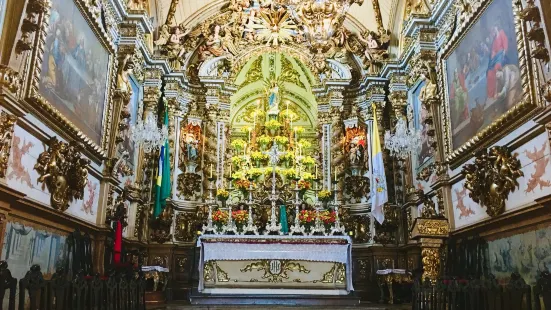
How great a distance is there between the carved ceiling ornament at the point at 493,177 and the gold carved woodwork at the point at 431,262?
3.45 feet

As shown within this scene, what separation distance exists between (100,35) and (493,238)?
7.35 m

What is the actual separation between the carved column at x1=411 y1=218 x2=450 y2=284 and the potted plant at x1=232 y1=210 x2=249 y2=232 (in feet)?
16.1

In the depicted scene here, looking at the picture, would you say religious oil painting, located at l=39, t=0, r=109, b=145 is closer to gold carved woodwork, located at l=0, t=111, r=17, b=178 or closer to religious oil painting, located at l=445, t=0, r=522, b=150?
gold carved woodwork, located at l=0, t=111, r=17, b=178

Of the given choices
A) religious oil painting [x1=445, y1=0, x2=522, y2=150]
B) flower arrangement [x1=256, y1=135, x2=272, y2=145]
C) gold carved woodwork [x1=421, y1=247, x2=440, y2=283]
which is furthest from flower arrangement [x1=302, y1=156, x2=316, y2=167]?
gold carved woodwork [x1=421, y1=247, x2=440, y2=283]

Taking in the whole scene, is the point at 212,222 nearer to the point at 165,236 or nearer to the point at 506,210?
the point at 165,236

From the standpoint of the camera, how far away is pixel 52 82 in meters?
6.66

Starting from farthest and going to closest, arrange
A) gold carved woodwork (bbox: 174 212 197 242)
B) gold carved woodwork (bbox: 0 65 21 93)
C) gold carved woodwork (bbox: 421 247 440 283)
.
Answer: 1. gold carved woodwork (bbox: 174 212 197 242)
2. gold carved woodwork (bbox: 421 247 440 283)
3. gold carved woodwork (bbox: 0 65 21 93)

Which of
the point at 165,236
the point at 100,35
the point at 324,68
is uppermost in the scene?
the point at 324,68

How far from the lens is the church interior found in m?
5.80

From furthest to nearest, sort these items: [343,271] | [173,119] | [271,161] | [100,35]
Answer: [271,161] → [173,119] → [343,271] → [100,35]

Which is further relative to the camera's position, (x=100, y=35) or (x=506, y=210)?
(x=100, y=35)

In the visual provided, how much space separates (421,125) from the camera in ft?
34.1

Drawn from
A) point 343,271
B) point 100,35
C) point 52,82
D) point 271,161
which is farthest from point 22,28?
point 271,161

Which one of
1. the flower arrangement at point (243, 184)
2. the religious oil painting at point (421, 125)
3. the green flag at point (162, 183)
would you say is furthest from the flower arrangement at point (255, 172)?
the religious oil painting at point (421, 125)
